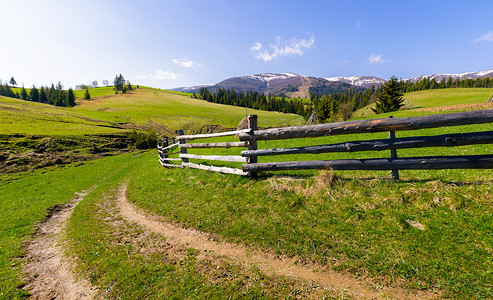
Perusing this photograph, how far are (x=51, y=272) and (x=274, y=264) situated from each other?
574 cm

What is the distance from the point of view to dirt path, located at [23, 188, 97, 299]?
13.5 ft

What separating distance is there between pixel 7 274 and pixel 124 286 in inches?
147

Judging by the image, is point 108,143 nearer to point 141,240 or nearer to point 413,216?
point 141,240

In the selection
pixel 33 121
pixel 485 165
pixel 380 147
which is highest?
pixel 33 121

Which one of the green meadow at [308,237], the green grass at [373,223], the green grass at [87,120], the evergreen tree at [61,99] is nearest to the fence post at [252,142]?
the green meadow at [308,237]

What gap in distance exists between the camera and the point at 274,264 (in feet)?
13.1

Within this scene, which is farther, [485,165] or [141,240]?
[141,240]

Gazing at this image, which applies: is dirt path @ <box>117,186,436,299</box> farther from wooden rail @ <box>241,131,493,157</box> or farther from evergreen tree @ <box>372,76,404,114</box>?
evergreen tree @ <box>372,76,404,114</box>

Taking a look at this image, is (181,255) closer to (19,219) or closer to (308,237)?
(308,237)

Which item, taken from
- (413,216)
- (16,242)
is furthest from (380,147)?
(16,242)

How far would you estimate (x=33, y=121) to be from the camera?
1790 inches

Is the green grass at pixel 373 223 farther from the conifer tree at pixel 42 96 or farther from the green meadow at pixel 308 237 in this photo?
the conifer tree at pixel 42 96

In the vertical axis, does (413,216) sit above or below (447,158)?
below

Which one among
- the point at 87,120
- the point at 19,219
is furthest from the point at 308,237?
the point at 87,120
